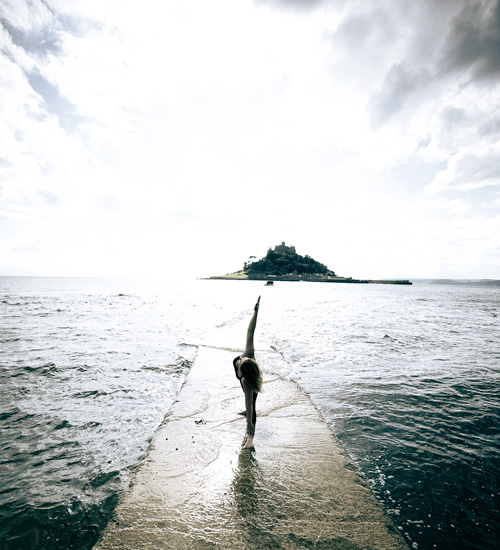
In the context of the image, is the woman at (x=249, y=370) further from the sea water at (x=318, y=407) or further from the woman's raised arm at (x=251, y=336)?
the sea water at (x=318, y=407)

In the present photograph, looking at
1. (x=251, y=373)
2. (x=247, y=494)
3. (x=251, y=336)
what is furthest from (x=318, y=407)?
(x=251, y=336)

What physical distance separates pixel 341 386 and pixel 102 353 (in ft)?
32.7

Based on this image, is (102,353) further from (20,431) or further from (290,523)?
(290,523)

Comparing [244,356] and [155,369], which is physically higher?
[244,356]

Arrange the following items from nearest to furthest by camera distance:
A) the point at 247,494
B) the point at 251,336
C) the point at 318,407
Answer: the point at 247,494 < the point at 251,336 < the point at 318,407

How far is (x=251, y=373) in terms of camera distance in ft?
13.7

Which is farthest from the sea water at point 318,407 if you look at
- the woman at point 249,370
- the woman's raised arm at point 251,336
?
the woman's raised arm at point 251,336

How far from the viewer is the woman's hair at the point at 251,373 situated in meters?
4.17

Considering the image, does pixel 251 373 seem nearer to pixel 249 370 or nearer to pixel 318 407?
pixel 249 370

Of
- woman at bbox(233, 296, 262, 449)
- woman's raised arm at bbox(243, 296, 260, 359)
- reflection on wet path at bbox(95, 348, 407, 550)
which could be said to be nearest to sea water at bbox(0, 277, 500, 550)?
reflection on wet path at bbox(95, 348, 407, 550)

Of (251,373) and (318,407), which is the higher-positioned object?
(251,373)

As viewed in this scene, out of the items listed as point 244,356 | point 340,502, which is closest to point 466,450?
point 340,502

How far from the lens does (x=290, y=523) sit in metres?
3.06

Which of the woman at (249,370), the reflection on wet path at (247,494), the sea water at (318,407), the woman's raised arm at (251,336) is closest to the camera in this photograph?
the reflection on wet path at (247,494)
